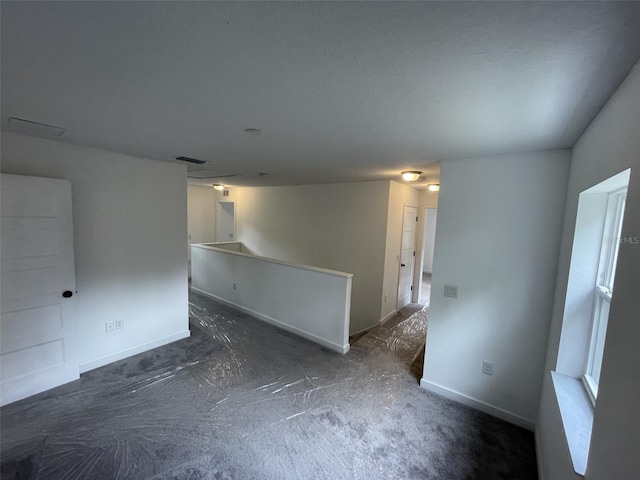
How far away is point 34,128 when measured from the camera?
2064 mm

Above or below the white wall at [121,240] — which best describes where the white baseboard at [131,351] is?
below

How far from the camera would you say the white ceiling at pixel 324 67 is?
802mm

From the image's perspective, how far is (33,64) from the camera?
3.69 ft

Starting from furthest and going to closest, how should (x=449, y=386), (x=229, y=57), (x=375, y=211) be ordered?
(x=375, y=211) → (x=449, y=386) → (x=229, y=57)

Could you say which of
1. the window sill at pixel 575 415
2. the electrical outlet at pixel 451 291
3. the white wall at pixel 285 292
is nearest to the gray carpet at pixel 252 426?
the white wall at pixel 285 292

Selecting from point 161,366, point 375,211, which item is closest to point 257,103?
point 161,366

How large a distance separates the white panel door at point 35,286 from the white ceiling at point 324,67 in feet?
2.63

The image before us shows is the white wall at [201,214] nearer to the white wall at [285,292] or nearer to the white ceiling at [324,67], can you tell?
the white wall at [285,292]

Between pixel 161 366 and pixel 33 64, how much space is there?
2807 mm

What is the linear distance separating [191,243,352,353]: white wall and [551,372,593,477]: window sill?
2049mm

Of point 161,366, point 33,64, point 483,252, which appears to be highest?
point 33,64

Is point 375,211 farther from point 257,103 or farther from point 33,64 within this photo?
point 33,64

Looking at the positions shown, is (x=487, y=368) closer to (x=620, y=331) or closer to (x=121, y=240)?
(x=620, y=331)

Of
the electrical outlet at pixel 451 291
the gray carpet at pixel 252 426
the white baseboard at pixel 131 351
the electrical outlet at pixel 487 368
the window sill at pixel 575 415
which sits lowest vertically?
the gray carpet at pixel 252 426
